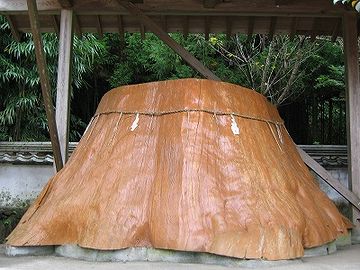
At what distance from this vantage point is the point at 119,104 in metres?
4.48

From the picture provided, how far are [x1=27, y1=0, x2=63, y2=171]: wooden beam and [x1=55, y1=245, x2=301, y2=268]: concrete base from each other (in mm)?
1487

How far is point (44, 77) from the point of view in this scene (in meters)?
4.51

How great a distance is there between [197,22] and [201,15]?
40 cm

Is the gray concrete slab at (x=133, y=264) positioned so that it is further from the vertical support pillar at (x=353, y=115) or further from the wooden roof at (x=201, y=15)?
the wooden roof at (x=201, y=15)

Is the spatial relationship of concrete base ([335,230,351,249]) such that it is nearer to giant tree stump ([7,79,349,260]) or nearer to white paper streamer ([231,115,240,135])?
giant tree stump ([7,79,349,260])

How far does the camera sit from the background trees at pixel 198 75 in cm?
914

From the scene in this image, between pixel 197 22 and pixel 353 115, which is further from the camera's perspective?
pixel 197 22

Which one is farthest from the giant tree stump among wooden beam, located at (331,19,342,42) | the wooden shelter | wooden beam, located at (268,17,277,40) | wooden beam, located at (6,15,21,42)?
wooden beam, located at (6,15,21,42)

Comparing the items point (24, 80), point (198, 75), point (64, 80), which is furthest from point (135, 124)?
point (198, 75)

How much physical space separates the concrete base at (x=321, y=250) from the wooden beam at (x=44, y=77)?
253cm

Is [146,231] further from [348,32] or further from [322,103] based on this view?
[322,103]

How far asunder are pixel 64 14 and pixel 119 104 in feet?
5.47

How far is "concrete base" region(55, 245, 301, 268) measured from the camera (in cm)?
340

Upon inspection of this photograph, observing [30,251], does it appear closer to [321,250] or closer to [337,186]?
[321,250]
